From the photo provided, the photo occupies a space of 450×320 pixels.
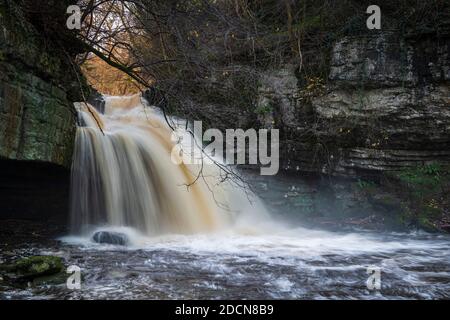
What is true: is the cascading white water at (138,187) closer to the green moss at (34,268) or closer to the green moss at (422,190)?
the green moss at (34,268)

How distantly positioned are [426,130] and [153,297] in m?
6.54

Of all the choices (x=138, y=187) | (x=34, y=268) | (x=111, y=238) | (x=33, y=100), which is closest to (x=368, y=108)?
(x=138, y=187)

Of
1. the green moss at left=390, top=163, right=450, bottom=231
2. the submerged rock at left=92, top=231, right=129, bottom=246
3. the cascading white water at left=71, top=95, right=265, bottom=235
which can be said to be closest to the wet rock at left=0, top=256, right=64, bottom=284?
the submerged rock at left=92, top=231, right=129, bottom=246

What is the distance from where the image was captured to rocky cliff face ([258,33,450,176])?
7.92 metres

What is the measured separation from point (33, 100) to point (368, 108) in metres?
6.17

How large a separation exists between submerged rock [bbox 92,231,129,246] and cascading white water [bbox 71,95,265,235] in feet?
2.24

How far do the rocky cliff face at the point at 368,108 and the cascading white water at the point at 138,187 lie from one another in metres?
1.96

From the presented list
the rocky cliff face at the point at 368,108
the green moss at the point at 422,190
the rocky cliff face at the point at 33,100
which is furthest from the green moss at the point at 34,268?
the green moss at the point at 422,190

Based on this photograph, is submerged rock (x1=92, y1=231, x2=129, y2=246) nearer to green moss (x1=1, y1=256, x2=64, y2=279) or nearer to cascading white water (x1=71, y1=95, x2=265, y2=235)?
cascading white water (x1=71, y1=95, x2=265, y2=235)

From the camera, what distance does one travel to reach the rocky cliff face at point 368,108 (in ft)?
26.0

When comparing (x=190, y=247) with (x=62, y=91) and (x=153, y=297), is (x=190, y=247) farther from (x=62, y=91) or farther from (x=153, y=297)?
(x=62, y=91)

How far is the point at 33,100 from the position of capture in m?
4.96
